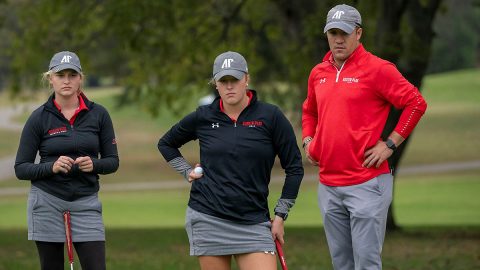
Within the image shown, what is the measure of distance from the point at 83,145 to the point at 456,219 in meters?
19.1

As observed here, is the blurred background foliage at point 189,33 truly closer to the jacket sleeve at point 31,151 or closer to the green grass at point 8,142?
the jacket sleeve at point 31,151

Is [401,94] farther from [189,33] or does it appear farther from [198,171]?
[189,33]

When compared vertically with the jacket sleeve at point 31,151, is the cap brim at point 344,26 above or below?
above

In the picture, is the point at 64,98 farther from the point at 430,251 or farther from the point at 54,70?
the point at 430,251

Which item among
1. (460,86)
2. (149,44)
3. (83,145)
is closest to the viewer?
(83,145)

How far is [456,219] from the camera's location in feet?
80.8

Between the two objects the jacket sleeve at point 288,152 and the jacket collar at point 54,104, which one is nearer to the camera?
the jacket sleeve at point 288,152

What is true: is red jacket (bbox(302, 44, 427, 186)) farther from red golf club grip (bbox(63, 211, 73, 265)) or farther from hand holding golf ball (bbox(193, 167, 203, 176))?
red golf club grip (bbox(63, 211, 73, 265))

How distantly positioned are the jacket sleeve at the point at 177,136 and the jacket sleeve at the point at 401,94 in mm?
1065

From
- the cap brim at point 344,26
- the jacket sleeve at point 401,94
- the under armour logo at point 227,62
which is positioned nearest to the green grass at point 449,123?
the jacket sleeve at point 401,94

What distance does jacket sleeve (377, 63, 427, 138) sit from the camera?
6.32 meters

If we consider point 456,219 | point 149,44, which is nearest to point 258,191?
point 149,44

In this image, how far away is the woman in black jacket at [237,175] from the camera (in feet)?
19.6

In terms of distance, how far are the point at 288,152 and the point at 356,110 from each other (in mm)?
503
